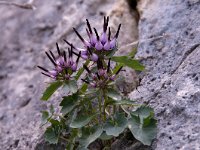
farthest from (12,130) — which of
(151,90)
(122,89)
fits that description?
(151,90)

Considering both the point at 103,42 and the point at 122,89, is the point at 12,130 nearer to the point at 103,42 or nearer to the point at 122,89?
the point at 122,89

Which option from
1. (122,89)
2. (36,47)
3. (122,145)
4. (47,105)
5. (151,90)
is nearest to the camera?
(122,145)

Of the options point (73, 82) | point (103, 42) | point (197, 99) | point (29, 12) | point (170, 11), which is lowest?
point (197, 99)

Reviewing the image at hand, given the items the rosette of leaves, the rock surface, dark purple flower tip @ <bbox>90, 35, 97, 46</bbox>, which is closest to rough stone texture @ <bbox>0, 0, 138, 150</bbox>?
the rock surface

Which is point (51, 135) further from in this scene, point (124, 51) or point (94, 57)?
point (124, 51)

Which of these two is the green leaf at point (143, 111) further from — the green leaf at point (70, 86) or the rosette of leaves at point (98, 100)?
the green leaf at point (70, 86)

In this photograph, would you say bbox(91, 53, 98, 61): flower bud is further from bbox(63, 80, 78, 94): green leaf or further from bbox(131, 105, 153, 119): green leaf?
bbox(131, 105, 153, 119): green leaf

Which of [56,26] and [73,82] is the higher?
[56,26]

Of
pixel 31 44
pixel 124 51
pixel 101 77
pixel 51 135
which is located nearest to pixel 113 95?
pixel 101 77
